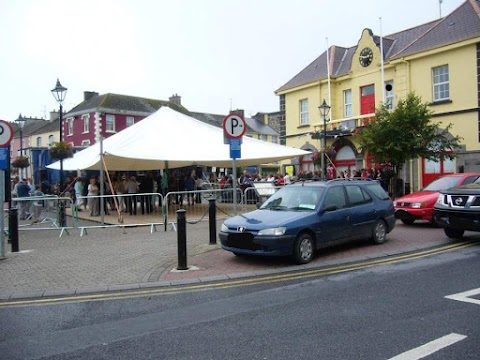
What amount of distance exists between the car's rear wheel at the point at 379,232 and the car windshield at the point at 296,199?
180cm

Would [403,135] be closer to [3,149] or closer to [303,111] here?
[303,111]

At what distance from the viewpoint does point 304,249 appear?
8.43 meters

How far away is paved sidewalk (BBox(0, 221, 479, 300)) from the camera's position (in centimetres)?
747

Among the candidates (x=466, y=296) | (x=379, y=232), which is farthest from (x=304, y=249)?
(x=466, y=296)

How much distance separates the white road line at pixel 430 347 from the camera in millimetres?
4082

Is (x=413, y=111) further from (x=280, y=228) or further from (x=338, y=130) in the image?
(x=280, y=228)

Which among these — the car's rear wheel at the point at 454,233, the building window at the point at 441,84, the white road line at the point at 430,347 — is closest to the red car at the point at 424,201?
the car's rear wheel at the point at 454,233

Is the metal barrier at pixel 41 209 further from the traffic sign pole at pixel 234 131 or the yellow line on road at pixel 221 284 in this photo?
the yellow line on road at pixel 221 284

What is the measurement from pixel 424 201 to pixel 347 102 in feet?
56.3

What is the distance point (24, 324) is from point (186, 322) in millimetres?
1978

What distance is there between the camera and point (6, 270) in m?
8.66

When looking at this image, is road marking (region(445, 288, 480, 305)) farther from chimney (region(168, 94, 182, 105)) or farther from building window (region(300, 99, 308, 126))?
chimney (region(168, 94, 182, 105))

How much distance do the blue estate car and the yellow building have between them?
12.2 metres

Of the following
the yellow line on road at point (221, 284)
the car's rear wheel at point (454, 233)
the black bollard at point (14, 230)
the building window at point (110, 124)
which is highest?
the building window at point (110, 124)
